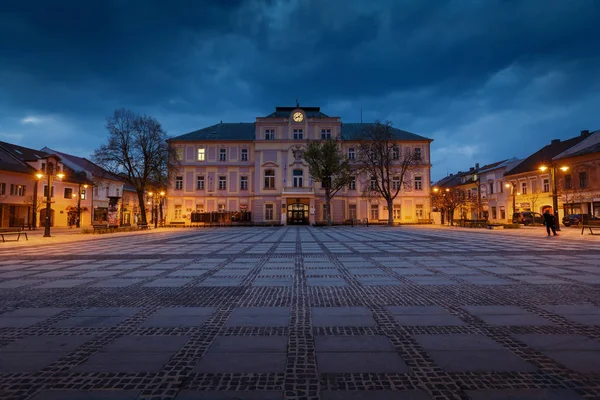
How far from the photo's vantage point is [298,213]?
4994 centimetres

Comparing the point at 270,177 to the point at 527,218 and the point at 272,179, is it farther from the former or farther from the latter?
the point at 527,218

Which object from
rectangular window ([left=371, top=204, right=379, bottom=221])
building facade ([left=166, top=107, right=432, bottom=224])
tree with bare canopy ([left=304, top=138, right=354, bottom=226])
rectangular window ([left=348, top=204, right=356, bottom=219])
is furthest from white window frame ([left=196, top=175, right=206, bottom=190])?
rectangular window ([left=371, top=204, right=379, bottom=221])

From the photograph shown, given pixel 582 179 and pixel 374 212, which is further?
pixel 374 212

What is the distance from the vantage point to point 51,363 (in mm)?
3354

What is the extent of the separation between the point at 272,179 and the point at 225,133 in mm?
12286

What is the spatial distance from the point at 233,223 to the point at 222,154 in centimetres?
1178

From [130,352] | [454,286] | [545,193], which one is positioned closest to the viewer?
[130,352]

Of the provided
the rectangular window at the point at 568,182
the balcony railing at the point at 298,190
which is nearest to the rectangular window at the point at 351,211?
the balcony railing at the point at 298,190

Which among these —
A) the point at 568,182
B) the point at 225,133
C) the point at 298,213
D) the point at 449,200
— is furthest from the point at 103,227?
the point at 568,182

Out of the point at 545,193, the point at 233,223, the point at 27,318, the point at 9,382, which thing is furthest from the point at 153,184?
the point at 545,193

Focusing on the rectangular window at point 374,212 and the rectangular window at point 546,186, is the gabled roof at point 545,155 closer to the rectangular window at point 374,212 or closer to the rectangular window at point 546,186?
the rectangular window at point 546,186

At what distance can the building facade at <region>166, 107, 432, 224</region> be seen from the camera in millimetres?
49156

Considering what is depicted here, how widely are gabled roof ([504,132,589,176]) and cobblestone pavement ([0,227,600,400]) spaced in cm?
4652

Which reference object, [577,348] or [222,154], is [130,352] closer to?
[577,348]
